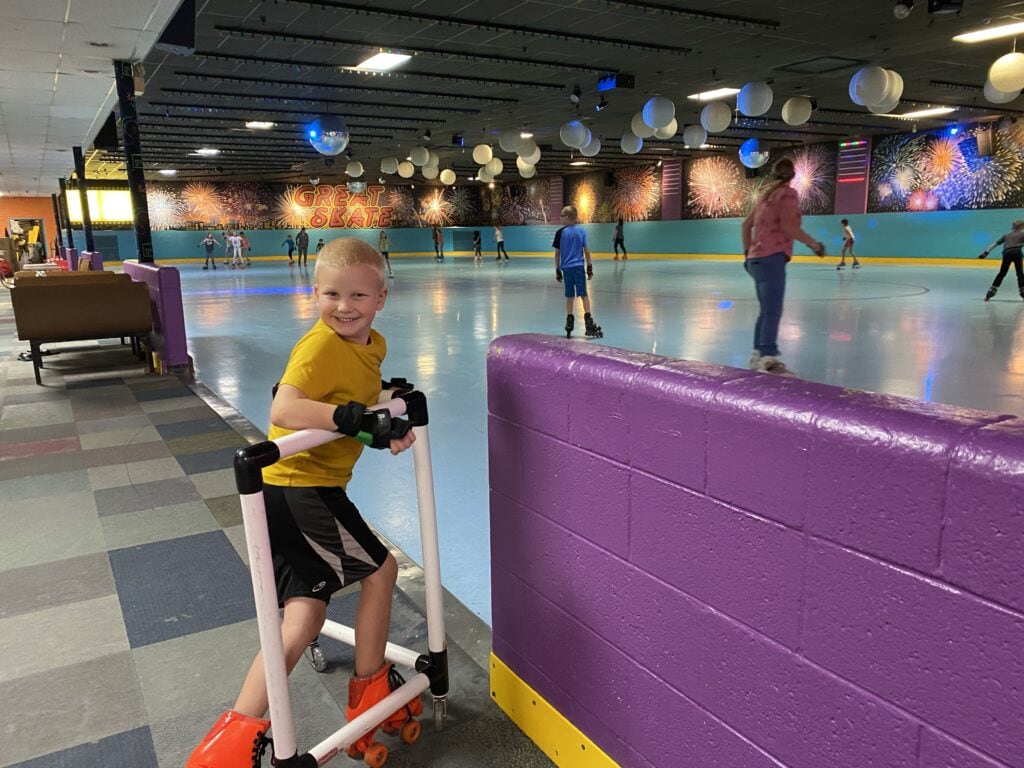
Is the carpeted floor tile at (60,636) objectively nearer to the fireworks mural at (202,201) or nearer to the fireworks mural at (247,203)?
the fireworks mural at (202,201)

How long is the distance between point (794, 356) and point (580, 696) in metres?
5.08

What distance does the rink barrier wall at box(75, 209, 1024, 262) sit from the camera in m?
18.2

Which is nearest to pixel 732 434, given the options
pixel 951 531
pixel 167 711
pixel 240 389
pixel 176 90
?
pixel 951 531

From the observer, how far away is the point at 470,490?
3107 mm

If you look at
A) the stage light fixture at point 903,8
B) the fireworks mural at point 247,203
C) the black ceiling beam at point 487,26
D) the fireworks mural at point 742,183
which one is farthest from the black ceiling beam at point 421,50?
the fireworks mural at point 247,203

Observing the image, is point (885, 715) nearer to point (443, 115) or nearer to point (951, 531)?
point (951, 531)

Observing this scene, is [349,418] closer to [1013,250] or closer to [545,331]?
[545,331]

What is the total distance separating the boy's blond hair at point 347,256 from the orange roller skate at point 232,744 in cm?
90

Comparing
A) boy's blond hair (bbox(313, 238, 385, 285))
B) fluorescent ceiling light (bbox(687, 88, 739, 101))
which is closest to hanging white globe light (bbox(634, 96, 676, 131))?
fluorescent ceiling light (bbox(687, 88, 739, 101))

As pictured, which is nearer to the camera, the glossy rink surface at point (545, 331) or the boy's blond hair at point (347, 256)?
the boy's blond hair at point (347, 256)

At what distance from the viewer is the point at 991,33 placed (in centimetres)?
982

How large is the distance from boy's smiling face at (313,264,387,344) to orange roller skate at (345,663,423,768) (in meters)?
0.80

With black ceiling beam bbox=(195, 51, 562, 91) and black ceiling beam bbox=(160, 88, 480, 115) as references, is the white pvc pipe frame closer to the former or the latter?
black ceiling beam bbox=(195, 51, 562, 91)

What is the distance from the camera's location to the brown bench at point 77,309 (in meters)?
5.67
